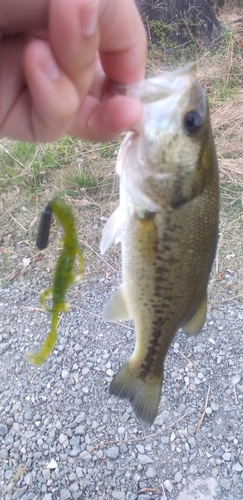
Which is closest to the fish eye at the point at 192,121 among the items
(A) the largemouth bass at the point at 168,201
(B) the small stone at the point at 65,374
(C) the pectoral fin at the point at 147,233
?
(A) the largemouth bass at the point at 168,201

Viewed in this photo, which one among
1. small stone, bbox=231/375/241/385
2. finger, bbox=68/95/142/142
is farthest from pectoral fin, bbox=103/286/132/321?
small stone, bbox=231/375/241/385

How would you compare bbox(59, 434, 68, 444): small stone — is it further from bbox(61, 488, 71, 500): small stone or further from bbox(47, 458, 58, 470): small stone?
bbox(61, 488, 71, 500): small stone

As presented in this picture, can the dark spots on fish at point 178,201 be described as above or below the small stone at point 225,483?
above

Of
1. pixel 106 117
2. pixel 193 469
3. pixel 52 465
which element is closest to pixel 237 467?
pixel 193 469

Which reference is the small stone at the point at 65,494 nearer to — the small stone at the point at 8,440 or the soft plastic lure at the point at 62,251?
the small stone at the point at 8,440

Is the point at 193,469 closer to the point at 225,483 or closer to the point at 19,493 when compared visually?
the point at 225,483

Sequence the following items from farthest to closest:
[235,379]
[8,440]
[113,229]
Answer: [235,379], [8,440], [113,229]
